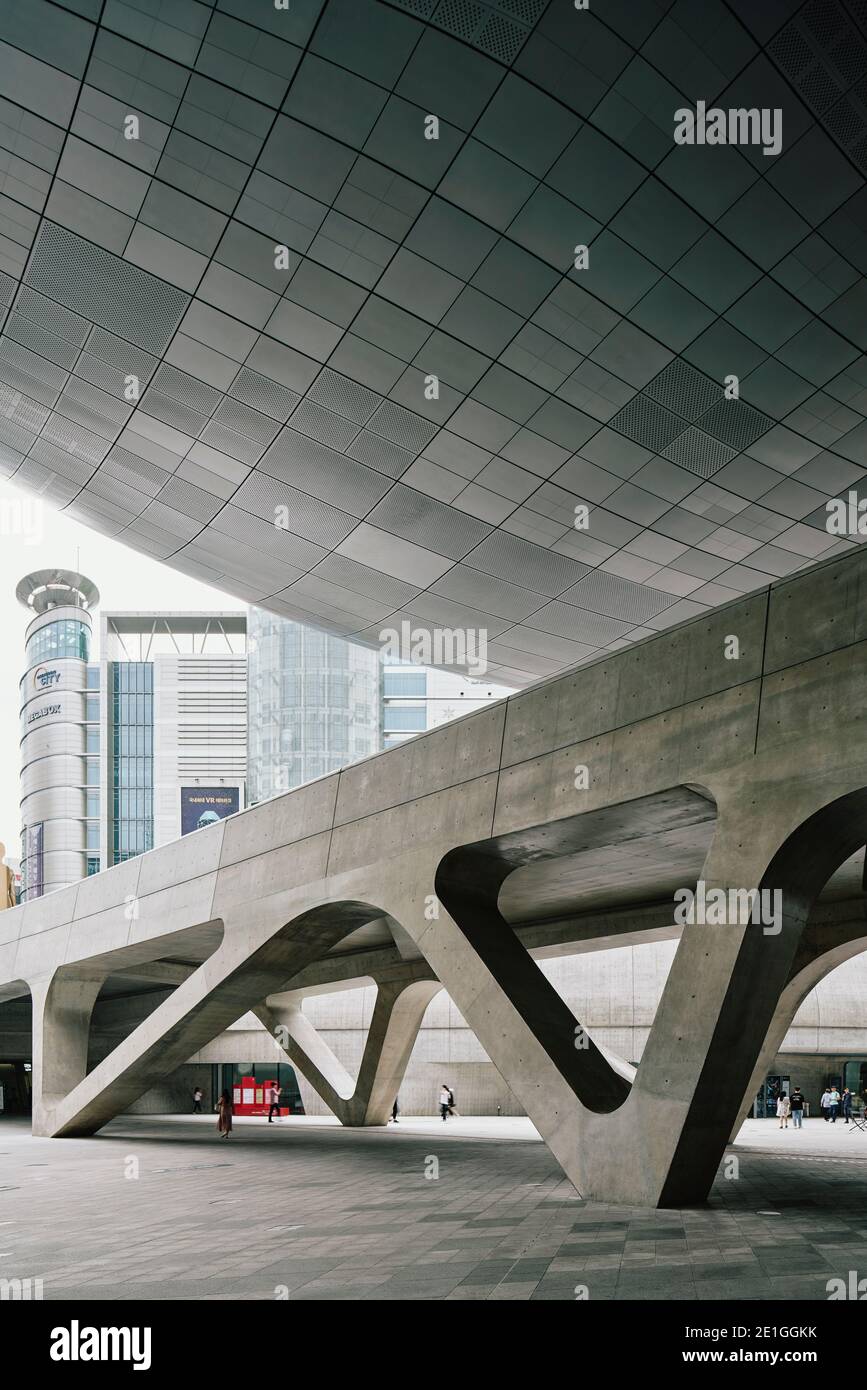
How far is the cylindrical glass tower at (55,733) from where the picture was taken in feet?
424

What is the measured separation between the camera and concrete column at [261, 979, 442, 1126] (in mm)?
33438

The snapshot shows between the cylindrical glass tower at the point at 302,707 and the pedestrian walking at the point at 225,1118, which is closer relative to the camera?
the pedestrian walking at the point at 225,1118

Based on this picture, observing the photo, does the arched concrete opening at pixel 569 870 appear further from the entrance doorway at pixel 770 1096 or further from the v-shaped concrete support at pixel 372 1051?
the entrance doorway at pixel 770 1096

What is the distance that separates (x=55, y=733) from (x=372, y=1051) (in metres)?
107

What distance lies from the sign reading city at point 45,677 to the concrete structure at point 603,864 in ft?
375

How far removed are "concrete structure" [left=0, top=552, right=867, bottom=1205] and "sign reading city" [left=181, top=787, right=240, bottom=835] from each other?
88613 millimetres

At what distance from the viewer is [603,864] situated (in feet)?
63.9

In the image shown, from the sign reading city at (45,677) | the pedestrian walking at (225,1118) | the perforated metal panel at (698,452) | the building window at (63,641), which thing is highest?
the building window at (63,641)

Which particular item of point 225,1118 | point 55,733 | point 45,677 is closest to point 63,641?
point 45,677

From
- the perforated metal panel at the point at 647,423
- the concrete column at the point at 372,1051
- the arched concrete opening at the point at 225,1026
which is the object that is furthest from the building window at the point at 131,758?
the perforated metal panel at the point at 647,423

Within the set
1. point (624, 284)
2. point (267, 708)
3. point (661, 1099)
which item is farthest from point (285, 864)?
point (267, 708)

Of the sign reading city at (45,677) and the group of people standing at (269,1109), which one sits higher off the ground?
the sign reading city at (45,677)

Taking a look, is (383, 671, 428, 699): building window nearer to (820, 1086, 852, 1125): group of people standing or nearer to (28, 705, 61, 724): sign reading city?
(28, 705, 61, 724): sign reading city

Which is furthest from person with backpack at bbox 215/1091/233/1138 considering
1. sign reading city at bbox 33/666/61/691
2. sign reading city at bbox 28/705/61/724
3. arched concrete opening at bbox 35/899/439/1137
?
sign reading city at bbox 33/666/61/691
